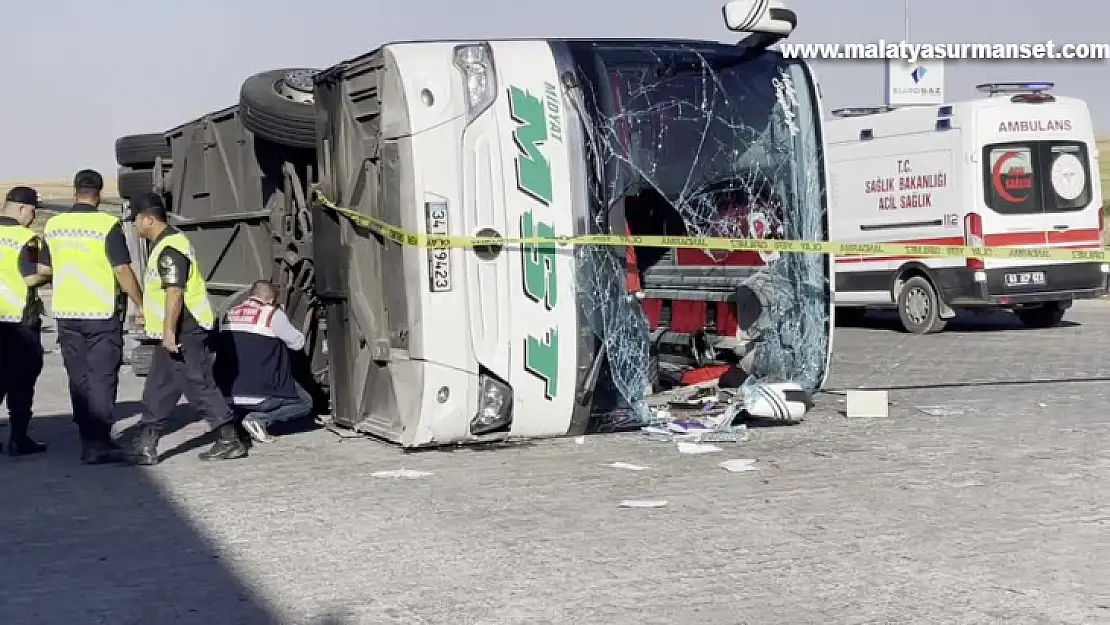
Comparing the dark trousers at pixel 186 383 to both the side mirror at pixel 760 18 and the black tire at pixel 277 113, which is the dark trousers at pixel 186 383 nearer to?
the black tire at pixel 277 113

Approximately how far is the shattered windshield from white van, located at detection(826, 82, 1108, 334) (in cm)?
628

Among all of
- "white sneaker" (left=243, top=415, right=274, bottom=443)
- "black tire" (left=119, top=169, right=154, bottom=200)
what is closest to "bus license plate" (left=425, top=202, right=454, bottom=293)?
"white sneaker" (left=243, top=415, right=274, bottom=443)

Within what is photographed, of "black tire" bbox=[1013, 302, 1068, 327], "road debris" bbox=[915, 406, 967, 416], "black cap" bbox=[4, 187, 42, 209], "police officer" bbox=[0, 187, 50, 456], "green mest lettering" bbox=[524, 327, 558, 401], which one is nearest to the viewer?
"green mest lettering" bbox=[524, 327, 558, 401]

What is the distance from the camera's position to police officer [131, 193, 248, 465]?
792 centimetres

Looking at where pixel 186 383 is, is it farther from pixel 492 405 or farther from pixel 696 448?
pixel 696 448

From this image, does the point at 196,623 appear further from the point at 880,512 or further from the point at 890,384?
the point at 890,384

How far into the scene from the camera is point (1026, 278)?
50.2 ft

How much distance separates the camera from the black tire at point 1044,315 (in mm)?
16531

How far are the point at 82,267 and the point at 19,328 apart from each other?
0.93 metres

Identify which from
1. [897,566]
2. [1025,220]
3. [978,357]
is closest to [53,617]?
[897,566]

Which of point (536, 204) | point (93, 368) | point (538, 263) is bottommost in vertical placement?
point (93, 368)

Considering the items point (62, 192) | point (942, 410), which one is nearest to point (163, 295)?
point (942, 410)

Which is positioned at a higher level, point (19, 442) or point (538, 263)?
point (538, 263)

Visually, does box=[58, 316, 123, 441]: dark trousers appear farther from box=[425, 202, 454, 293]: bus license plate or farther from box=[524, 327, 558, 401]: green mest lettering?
box=[524, 327, 558, 401]: green mest lettering
